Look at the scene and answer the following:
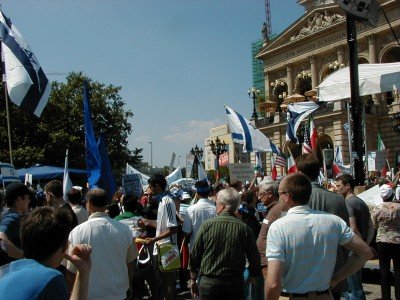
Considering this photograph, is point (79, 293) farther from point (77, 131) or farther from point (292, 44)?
point (292, 44)

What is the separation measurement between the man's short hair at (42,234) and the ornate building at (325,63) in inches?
1255

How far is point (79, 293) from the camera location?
9.46 feet

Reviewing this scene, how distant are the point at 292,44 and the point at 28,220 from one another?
4712cm

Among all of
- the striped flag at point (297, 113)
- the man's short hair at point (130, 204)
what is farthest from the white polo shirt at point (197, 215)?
the striped flag at point (297, 113)

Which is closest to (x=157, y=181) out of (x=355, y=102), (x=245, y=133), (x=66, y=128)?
(x=355, y=102)

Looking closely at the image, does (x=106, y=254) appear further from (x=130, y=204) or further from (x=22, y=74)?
(x=22, y=74)

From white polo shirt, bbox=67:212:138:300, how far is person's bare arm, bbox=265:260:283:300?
4.84 ft

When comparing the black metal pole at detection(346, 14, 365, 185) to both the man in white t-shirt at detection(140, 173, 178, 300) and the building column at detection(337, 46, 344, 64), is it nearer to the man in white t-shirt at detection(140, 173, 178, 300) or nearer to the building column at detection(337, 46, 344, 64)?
the man in white t-shirt at detection(140, 173, 178, 300)

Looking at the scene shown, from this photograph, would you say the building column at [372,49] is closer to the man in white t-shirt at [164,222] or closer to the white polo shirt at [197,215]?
the white polo shirt at [197,215]

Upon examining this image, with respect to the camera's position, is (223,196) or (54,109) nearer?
(223,196)

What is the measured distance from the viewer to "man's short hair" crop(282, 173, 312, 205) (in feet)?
11.6

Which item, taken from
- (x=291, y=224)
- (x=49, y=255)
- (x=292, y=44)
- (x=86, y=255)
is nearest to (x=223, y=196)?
(x=291, y=224)

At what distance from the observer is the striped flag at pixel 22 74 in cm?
934

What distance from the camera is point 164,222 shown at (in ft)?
20.3
